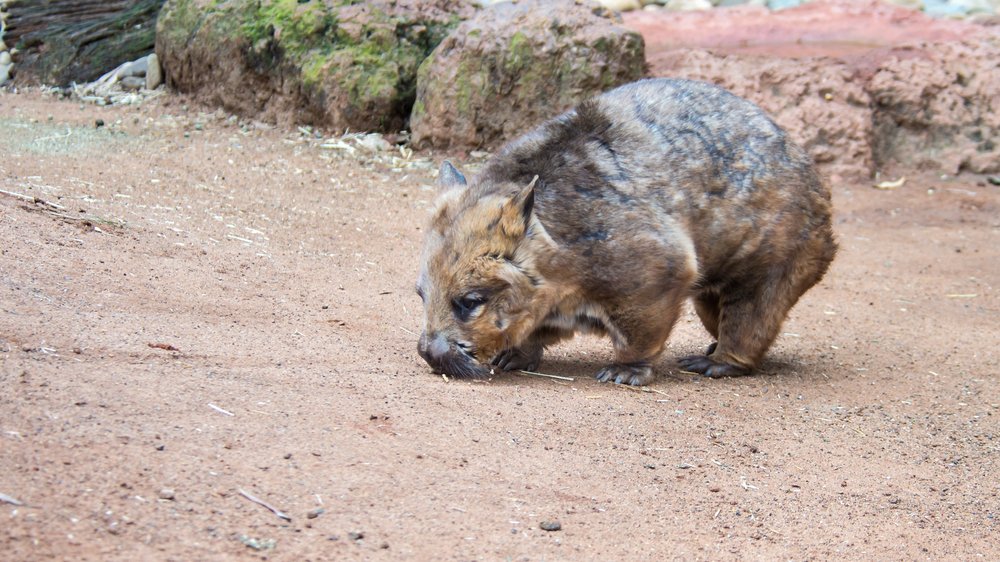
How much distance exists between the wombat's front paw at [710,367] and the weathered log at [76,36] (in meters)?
8.35

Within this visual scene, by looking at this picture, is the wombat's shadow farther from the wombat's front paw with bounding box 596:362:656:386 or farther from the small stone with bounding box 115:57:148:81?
the small stone with bounding box 115:57:148:81

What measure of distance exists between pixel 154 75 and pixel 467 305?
25.3 ft

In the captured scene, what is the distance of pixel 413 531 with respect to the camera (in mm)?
3193

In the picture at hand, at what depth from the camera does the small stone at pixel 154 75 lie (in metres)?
11.4

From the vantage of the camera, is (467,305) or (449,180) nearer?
(467,305)

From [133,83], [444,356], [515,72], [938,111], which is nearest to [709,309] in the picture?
[444,356]

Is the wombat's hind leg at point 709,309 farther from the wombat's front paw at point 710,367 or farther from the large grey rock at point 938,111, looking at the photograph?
the large grey rock at point 938,111

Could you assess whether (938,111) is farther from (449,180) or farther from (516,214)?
(516,214)

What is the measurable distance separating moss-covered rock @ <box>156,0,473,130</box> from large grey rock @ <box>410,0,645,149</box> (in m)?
0.51

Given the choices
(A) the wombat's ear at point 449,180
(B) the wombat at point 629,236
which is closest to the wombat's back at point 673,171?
(B) the wombat at point 629,236

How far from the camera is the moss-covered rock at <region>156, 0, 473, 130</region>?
10.3 meters

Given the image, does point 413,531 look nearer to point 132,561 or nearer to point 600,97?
point 132,561

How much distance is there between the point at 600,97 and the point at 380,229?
9.53 feet

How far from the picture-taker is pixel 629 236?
16.9ft
